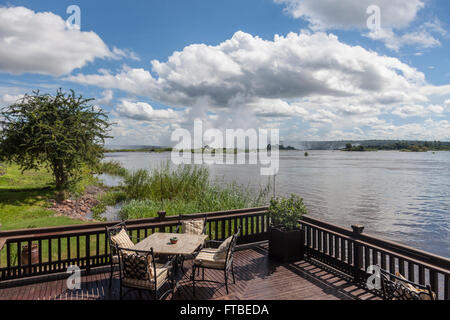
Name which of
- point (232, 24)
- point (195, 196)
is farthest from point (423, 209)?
A: point (232, 24)

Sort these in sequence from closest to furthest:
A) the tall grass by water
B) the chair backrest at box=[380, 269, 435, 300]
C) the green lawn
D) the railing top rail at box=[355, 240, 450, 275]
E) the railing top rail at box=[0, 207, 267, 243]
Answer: the chair backrest at box=[380, 269, 435, 300]
the railing top rail at box=[355, 240, 450, 275]
the railing top rail at box=[0, 207, 267, 243]
the green lawn
the tall grass by water

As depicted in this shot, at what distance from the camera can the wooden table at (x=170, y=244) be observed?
408 cm

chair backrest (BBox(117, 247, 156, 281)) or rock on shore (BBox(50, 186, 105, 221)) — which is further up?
chair backrest (BBox(117, 247, 156, 281))

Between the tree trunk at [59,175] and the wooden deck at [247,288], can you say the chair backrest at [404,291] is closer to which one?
the wooden deck at [247,288]

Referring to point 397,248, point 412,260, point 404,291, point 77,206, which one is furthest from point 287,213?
point 77,206

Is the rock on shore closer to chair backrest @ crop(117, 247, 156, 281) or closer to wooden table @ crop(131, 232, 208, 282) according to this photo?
wooden table @ crop(131, 232, 208, 282)

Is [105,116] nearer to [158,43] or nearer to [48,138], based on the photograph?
[48,138]

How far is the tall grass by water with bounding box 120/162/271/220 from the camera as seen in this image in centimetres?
1016

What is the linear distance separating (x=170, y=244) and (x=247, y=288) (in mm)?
1336

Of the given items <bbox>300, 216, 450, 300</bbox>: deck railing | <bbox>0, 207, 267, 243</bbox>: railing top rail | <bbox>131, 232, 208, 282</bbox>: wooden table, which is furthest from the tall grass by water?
<bbox>131, 232, 208, 282</bbox>: wooden table

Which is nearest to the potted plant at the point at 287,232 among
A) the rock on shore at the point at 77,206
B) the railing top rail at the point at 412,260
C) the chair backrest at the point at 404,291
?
the railing top rail at the point at 412,260

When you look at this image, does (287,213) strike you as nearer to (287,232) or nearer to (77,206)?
(287,232)
